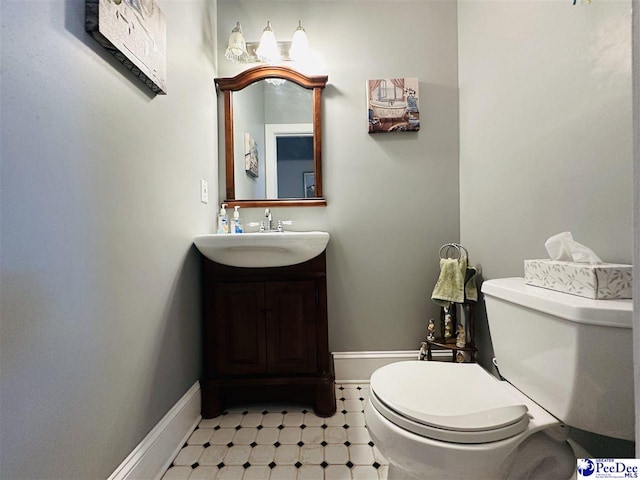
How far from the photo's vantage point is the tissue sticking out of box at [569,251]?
2.51 feet

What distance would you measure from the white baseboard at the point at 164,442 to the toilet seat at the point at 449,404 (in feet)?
2.55

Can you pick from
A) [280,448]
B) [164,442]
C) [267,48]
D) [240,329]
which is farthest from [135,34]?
[280,448]

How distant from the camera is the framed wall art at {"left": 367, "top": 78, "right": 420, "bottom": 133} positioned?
170cm

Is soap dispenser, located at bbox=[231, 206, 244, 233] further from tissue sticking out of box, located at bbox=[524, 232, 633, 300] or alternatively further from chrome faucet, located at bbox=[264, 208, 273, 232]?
tissue sticking out of box, located at bbox=[524, 232, 633, 300]

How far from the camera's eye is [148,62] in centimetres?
96

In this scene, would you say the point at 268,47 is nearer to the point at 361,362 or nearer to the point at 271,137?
the point at 271,137

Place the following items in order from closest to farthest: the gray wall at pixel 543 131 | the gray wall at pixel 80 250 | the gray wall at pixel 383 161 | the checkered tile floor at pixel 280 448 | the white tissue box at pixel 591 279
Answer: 1. the gray wall at pixel 80 250
2. the white tissue box at pixel 591 279
3. the gray wall at pixel 543 131
4. the checkered tile floor at pixel 280 448
5. the gray wall at pixel 383 161

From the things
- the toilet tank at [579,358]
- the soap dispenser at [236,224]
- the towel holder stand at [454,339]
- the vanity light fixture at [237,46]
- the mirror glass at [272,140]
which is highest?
the vanity light fixture at [237,46]

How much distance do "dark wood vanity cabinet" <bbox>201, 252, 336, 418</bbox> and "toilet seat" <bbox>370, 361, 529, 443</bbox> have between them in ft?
1.80

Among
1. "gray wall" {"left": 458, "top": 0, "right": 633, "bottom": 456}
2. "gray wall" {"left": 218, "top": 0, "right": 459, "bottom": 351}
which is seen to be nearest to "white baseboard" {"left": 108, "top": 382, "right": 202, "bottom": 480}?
"gray wall" {"left": 218, "top": 0, "right": 459, "bottom": 351}

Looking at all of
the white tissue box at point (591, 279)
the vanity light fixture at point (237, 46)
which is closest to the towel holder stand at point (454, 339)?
the white tissue box at point (591, 279)

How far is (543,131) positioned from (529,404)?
938mm

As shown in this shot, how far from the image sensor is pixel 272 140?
5.80 ft

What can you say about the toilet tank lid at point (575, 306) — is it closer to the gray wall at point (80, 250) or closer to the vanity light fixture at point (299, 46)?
the gray wall at point (80, 250)
